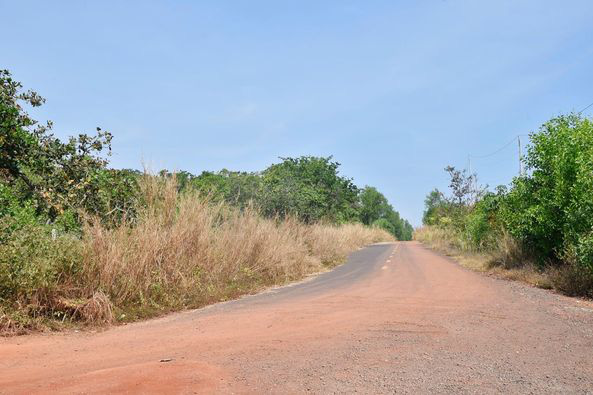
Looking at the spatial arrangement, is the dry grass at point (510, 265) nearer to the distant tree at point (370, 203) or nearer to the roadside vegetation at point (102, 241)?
the roadside vegetation at point (102, 241)

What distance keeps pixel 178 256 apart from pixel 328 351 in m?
6.06

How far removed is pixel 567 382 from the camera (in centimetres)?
534

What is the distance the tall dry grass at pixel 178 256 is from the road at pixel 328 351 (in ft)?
2.64

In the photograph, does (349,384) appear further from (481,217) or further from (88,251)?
(481,217)

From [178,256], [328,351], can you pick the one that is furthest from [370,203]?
[328,351]

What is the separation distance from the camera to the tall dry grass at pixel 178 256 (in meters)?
9.68

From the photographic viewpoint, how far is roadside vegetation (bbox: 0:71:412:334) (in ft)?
28.3

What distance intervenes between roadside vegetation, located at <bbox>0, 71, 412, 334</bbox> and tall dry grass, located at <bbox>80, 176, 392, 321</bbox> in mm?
25

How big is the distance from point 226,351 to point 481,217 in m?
21.5

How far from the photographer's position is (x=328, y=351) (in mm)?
6578

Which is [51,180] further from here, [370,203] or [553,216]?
[370,203]

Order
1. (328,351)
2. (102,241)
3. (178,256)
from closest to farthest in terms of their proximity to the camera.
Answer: (328,351) → (102,241) → (178,256)

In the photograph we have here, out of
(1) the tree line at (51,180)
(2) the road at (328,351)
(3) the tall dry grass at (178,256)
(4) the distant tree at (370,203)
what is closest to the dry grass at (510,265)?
(2) the road at (328,351)

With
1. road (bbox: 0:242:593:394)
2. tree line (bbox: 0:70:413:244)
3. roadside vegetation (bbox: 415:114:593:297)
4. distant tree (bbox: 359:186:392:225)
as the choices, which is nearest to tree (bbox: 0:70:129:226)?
tree line (bbox: 0:70:413:244)
